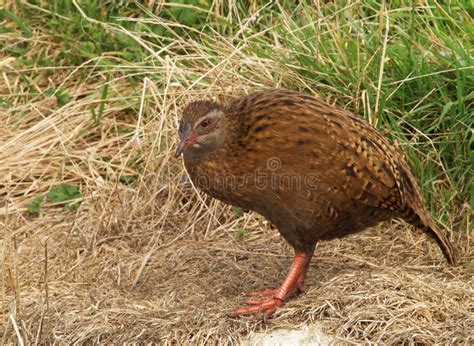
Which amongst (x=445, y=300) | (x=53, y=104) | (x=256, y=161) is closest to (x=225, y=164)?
(x=256, y=161)

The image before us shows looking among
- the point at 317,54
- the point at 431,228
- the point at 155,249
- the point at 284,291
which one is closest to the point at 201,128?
the point at 284,291

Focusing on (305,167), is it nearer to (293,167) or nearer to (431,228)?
(293,167)

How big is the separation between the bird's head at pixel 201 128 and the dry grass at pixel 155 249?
72cm

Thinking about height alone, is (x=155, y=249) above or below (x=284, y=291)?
below

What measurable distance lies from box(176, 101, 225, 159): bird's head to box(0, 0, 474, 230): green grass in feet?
3.61

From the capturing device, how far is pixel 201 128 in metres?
4.48

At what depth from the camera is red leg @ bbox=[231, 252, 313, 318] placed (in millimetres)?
4402

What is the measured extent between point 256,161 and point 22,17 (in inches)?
122

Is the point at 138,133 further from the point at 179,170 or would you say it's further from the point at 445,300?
the point at 445,300

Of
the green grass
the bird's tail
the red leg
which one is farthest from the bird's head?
the green grass

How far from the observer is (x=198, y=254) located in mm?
5172

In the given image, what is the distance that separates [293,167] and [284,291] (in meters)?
0.57

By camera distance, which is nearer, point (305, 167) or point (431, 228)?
point (305, 167)

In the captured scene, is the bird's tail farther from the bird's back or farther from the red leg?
the red leg
